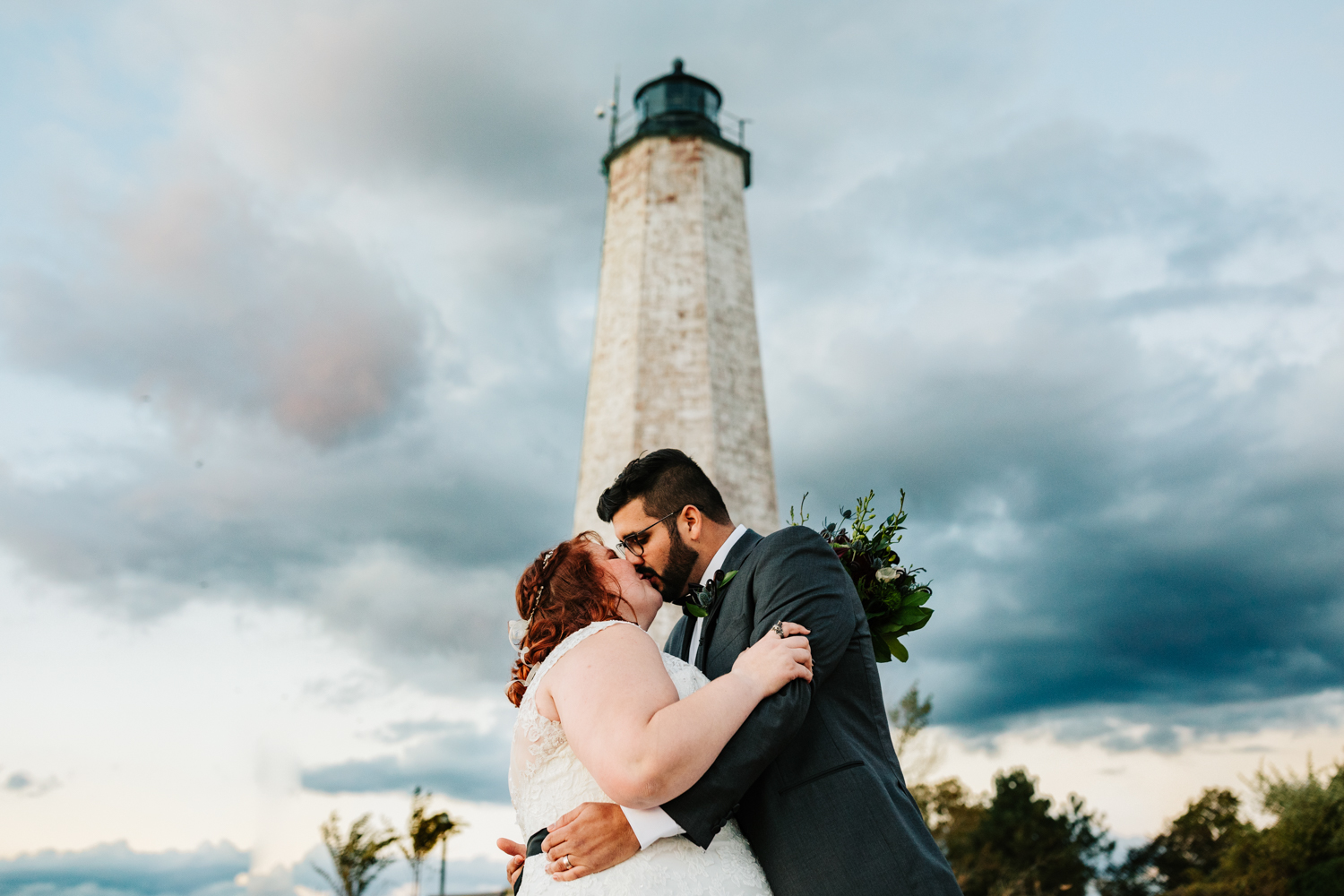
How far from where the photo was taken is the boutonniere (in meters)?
2.88

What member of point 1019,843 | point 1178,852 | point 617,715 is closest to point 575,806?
point 617,715

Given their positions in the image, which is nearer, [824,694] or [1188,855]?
[824,694]

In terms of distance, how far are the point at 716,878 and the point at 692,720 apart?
0.53 meters

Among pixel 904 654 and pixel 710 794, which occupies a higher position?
pixel 904 654

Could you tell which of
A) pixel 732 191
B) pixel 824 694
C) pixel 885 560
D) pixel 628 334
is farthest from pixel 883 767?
pixel 732 191

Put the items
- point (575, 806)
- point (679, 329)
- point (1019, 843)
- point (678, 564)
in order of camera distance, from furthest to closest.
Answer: point (1019, 843), point (679, 329), point (678, 564), point (575, 806)

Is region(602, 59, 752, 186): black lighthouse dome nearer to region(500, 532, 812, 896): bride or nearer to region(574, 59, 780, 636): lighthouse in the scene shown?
region(574, 59, 780, 636): lighthouse

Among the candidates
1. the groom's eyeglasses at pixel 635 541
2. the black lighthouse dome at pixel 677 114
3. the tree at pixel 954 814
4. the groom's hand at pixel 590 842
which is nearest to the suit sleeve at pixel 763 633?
the groom's hand at pixel 590 842

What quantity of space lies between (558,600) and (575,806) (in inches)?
22.1

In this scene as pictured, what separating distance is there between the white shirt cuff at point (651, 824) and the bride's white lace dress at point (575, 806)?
3.9 inches

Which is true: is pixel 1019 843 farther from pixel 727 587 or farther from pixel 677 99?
pixel 727 587

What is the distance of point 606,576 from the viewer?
106 inches

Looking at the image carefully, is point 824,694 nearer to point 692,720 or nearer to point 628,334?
point 692,720

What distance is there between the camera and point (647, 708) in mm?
2104
